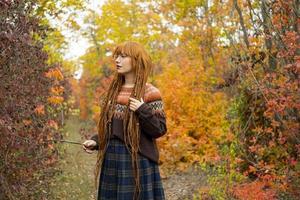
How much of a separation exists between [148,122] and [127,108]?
23cm

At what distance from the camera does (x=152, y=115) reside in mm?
3410

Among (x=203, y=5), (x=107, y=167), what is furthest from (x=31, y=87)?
(x=203, y=5)

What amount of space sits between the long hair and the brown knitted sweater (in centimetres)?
5

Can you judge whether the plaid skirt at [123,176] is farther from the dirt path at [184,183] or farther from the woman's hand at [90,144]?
the dirt path at [184,183]

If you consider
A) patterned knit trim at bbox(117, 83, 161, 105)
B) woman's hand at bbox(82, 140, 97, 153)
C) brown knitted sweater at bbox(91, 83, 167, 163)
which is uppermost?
patterned knit trim at bbox(117, 83, 161, 105)

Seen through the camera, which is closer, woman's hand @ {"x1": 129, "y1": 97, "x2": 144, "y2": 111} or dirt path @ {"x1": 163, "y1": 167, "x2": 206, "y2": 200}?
woman's hand @ {"x1": 129, "y1": 97, "x2": 144, "y2": 111}

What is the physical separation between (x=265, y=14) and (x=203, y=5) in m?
5.14

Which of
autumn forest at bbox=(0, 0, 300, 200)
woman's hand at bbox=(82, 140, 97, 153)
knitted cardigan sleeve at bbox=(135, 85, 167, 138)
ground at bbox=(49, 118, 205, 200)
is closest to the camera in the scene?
knitted cardigan sleeve at bbox=(135, 85, 167, 138)

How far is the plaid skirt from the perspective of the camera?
353cm

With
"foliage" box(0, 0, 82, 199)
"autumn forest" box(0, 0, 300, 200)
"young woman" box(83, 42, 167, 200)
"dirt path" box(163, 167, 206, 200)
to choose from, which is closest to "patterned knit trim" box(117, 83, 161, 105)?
"young woman" box(83, 42, 167, 200)

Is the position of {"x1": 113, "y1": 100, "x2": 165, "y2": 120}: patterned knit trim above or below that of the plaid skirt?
above

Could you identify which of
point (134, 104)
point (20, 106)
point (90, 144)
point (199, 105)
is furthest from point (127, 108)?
point (199, 105)

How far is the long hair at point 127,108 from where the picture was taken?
3.49 metres

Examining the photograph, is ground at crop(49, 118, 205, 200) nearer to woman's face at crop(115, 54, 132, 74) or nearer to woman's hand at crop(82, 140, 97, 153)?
woman's hand at crop(82, 140, 97, 153)
